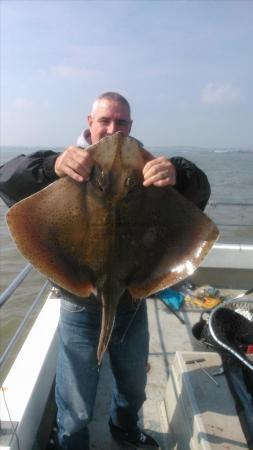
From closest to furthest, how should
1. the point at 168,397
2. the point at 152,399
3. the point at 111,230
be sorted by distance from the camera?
the point at 111,230 < the point at 168,397 < the point at 152,399

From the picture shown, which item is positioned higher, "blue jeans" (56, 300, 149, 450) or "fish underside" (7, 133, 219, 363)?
"fish underside" (7, 133, 219, 363)

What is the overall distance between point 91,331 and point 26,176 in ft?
3.91

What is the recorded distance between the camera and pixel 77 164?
1.96 m

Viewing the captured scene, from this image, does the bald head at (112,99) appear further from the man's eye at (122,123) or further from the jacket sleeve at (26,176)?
the jacket sleeve at (26,176)

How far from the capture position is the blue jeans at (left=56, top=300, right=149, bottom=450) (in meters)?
2.88

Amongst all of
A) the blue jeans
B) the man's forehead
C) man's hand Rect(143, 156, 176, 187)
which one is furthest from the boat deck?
the man's forehead

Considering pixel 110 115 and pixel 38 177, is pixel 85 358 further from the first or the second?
pixel 110 115

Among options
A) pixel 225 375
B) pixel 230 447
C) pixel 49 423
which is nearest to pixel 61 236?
pixel 230 447

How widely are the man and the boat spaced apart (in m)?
0.32

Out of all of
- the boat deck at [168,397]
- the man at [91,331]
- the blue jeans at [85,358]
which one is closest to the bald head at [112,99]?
the man at [91,331]

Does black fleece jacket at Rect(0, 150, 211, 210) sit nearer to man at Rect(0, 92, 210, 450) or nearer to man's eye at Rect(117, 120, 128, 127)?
man at Rect(0, 92, 210, 450)

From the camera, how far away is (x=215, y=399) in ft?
10.1

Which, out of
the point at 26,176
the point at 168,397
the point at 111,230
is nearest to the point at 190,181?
the point at 111,230

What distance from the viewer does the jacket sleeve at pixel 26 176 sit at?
261 cm
